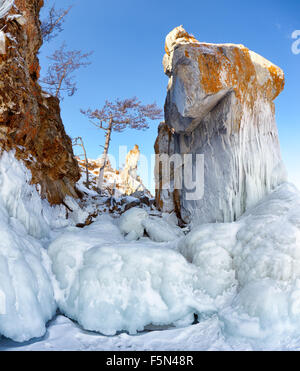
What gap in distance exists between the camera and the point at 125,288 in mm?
2633

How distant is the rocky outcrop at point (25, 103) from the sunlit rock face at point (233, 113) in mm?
2881

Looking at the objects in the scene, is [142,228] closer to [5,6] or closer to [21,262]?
[21,262]

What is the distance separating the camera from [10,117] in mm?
3775

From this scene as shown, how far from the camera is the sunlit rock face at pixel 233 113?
4.32 m

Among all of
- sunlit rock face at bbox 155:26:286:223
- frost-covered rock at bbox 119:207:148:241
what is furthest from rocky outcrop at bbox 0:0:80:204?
sunlit rock face at bbox 155:26:286:223

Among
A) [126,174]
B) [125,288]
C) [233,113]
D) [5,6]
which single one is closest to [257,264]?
[125,288]

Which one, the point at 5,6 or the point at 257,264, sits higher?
the point at 5,6

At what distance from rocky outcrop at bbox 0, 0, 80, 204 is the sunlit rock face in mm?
2881

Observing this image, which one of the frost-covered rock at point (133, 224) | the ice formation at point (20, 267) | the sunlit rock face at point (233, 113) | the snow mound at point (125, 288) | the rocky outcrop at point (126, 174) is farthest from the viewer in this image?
the rocky outcrop at point (126, 174)

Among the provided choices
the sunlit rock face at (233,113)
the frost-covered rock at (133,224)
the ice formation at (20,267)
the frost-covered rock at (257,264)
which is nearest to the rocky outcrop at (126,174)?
the frost-covered rock at (133,224)

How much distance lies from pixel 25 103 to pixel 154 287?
Answer: 142 inches

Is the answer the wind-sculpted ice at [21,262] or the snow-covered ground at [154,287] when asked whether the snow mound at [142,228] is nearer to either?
the snow-covered ground at [154,287]

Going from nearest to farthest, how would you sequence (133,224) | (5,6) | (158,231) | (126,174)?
(5,6), (158,231), (133,224), (126,174)
